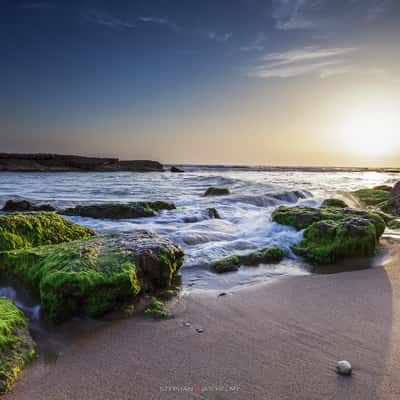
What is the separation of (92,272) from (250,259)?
2.19 meters

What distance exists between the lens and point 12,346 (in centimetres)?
190

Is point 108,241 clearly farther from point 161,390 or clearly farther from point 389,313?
point 389,313

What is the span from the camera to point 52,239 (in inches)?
156

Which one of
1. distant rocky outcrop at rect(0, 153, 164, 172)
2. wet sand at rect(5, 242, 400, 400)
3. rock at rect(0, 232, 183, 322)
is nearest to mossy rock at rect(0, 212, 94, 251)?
rock at rect(0, 232, 183, 322)

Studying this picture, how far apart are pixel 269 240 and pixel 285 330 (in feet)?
9.33

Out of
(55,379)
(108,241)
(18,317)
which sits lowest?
(55,379)

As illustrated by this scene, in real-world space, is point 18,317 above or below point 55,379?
above

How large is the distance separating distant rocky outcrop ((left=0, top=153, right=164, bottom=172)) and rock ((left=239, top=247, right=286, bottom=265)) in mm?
48574

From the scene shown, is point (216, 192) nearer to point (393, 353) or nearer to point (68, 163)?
point (393, 353)

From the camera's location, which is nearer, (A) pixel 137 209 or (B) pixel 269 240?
(B) pixel 269 240

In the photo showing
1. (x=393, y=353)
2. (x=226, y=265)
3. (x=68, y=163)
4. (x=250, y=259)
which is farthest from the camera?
(x=68, y=163)

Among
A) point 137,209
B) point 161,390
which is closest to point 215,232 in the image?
point 137,209

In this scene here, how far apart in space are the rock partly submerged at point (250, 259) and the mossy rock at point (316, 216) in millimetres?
1191

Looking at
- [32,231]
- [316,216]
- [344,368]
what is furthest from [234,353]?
[316,216]
